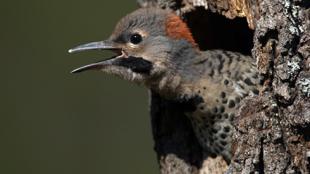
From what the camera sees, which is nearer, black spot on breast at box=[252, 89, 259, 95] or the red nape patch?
black spot on breast at box=[252, 89, 259, 95]

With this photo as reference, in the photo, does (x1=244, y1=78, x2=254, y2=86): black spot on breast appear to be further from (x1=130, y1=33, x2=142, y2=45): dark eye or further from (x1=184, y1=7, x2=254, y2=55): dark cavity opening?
(x1=130, y1=33, x2=142, y2=45): dark eye

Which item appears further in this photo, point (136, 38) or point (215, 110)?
point (136, 38)

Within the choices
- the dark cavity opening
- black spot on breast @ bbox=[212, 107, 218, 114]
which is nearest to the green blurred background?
the dark cavity opening

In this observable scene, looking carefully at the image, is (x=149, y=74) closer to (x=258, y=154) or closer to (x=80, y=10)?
(x=258, y=154)

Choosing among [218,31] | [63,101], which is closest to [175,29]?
[218,31]

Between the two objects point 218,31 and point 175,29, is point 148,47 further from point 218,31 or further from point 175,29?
point 218,31

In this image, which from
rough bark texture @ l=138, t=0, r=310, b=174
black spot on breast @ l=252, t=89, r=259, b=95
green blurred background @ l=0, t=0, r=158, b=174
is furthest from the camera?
green blurred background @ l=0, t=0, r=158, b=174

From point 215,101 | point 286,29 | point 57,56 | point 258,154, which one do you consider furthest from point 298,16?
point 57,56
